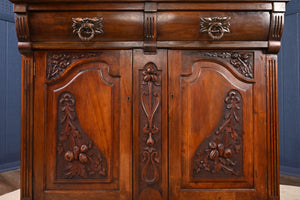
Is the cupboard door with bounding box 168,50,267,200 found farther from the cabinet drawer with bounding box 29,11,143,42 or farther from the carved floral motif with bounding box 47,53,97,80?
the carved floral motif with bounding box 47,53,97,80

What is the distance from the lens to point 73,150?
3.94 ft

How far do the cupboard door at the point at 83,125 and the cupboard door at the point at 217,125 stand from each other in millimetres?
300

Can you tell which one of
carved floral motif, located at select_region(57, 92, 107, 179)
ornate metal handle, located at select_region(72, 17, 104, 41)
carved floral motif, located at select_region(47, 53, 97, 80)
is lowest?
carved floral motif, located at select_region(57, 92, 107, 179)

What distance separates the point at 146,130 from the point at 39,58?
788mm

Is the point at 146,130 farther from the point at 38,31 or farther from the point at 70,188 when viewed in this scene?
the point at 38,31

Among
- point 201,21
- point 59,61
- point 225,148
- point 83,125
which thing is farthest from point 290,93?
point 59,61

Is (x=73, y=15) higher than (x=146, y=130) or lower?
higher

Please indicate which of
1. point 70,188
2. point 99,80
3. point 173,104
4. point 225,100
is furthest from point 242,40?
point 70,188

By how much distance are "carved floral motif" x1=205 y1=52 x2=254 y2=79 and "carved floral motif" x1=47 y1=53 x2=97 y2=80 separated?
0.78 metres

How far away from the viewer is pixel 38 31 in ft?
3.92

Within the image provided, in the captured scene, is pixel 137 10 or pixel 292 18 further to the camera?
pixel 292 18

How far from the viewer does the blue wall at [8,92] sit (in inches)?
83.9

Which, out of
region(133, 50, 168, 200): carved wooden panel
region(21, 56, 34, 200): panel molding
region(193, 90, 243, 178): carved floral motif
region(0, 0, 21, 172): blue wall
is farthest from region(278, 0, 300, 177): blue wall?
region(0, 0, 21, 172): blue wall

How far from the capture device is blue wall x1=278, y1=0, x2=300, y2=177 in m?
2.05
